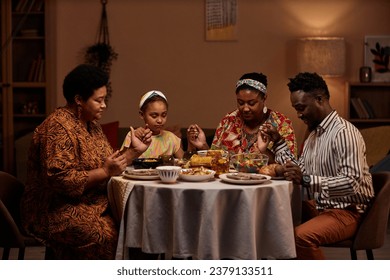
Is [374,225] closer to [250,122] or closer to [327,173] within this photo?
[327,173]

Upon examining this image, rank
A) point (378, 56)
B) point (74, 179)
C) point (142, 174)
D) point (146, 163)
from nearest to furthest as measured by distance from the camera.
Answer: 1. point (74, 179)
2. point (142, 174)
3. point (146, 163)
4. point (378, 56)

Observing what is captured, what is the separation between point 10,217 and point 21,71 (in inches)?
132

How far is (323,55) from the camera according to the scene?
510 cm

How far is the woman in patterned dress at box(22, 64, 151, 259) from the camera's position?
2.39 m

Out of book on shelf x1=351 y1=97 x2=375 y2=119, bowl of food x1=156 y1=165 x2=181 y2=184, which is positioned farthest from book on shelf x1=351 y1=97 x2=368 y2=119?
bowl of food x1=156 y1=165 x2=181 y2=184

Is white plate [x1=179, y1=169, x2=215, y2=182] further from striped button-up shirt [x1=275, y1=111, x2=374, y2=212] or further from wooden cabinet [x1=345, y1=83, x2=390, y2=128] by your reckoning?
A: wooden cabinet [x1=345, y1=83, x2=390, y2=128]

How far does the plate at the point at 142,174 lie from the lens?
8.00 feet

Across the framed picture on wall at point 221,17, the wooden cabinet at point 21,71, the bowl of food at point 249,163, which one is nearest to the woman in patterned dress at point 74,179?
the bowl of food at point 249,163

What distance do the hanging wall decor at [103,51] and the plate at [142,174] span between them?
303 centimetres

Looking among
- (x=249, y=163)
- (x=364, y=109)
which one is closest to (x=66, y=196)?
(x=249, y=163)

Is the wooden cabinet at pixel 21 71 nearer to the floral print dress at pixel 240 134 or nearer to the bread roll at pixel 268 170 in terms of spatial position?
the floral print dress at pixel 240 134

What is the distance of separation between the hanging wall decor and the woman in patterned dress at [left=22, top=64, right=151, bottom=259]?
2893 mm
